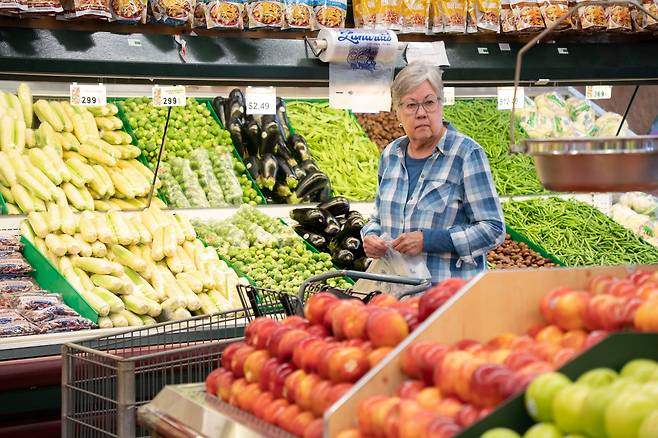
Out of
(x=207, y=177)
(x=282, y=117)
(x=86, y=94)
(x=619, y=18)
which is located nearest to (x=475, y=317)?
(x=86, y=94)

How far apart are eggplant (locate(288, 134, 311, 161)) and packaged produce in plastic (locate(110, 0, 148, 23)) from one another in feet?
6.84

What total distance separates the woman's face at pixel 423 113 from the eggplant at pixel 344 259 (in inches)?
76.7

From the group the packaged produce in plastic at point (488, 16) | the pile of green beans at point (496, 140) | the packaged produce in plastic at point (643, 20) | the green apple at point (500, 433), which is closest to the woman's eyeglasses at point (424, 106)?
the packaged produce in plastic at point (488, 16)

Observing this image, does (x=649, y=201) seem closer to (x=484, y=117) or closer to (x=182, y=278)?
(x=484, y=117)

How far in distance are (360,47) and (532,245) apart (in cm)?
204

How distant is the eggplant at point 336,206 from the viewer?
6590 mm

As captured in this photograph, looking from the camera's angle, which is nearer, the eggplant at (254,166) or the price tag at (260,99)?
the price tag at (260,99)

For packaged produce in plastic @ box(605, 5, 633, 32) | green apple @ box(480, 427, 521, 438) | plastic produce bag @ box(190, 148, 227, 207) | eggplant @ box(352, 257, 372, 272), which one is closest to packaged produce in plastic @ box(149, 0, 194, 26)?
plastic produce bag @ box(190, 148, 227, 207)

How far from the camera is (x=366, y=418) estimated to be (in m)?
2.14

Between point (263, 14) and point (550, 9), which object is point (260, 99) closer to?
point (263, 14)

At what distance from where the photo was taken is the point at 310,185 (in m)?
6.81

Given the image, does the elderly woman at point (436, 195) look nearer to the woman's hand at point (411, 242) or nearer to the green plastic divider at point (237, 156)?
the woman's hand at point (411, 242)

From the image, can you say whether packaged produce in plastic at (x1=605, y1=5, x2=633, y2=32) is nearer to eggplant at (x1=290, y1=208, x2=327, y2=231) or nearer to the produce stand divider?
eggplant at (x1=290, y1=208, x2=327, y2=231)

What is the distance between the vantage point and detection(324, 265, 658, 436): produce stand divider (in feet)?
7.29
